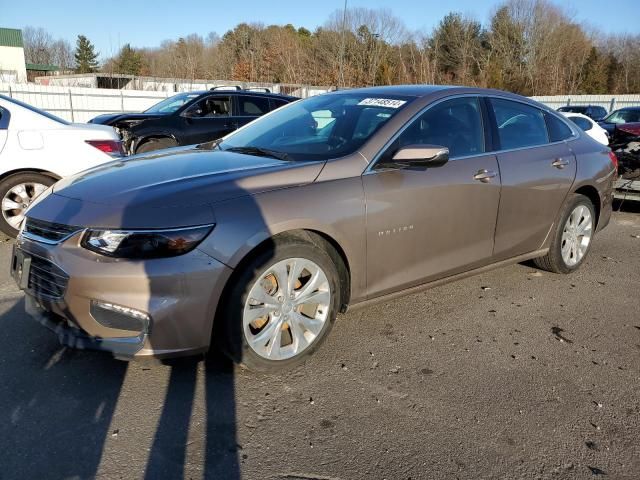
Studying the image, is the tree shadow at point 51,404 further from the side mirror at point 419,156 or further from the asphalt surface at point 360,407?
the side mirror at point 419,156

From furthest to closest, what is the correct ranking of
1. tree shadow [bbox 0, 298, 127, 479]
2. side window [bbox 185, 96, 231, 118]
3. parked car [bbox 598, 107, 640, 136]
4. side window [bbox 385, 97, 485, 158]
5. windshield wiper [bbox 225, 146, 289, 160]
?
1. parked car [bbox 598, 107, 640, 136]
2. side window [bbox 185, 96, 231, 118]
3. side window [bbox 385, 97, 485, 158]
4. windshield wiper [bbox 225, 146, 289, 160]
5. tree shadow [bbox 0, 298, 127, 479]

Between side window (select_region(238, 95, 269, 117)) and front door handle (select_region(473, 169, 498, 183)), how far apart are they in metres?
7.56

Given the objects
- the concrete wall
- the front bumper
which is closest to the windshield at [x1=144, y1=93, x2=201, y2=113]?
the front bumper

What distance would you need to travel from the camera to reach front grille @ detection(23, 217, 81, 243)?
2.70m

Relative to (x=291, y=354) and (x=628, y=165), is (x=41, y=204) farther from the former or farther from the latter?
(x=628, y=165)

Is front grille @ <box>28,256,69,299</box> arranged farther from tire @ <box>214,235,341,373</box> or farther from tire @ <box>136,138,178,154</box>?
tire @ <box>136,138,178,154</box>

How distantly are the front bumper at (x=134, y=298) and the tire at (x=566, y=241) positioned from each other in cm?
315

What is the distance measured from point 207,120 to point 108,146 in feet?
15.0

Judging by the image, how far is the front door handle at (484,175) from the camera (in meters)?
3.71

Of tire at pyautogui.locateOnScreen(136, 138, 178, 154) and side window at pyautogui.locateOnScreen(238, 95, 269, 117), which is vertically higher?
side window at pyautogui.locateOnScreen(238, 95, 269, 117)

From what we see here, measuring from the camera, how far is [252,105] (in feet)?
35.0

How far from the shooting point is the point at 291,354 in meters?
3.00

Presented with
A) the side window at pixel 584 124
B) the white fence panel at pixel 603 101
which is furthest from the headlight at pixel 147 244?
the white fence panel at pixel 603 101

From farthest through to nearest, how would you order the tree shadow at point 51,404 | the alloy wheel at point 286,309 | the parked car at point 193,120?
the parked car at point 193,120
the alloy wheel at point 286,309
the tree shadow at point 51,404
